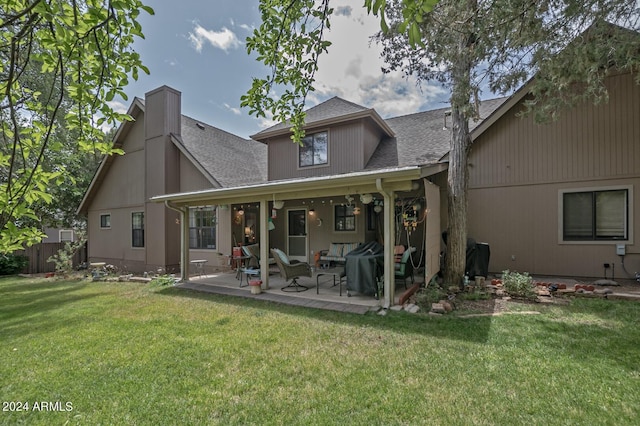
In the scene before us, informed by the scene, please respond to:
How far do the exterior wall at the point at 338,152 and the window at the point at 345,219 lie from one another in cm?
133

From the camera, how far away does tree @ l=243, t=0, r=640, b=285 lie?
10.8ft

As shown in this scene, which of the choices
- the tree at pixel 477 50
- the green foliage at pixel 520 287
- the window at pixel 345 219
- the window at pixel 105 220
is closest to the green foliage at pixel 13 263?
the window at pixel 105 220

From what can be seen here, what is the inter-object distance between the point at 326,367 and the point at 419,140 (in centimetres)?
910

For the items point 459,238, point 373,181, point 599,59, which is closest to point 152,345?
point 373,181

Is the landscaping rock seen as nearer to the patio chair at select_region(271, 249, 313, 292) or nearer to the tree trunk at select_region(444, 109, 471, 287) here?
the tree trunk at select_region(444, 109, 471, 287)

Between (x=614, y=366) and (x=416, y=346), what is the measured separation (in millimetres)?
2132

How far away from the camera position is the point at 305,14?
3137 millimetres

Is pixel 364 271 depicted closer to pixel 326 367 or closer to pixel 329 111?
pixel 326 367

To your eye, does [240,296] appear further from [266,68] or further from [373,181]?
[266,68]

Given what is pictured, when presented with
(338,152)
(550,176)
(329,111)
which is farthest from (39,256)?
(550,176)

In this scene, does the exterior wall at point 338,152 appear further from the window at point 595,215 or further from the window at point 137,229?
the window at point 137,229

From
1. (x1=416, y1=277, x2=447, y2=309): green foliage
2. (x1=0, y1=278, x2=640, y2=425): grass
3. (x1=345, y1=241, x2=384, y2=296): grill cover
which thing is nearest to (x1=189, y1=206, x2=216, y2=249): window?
(x1=0, y1=278, x2=640, y2=425): grass

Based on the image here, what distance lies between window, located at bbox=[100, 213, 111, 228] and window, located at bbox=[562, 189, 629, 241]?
56.3 feet

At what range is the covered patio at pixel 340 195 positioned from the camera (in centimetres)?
561
